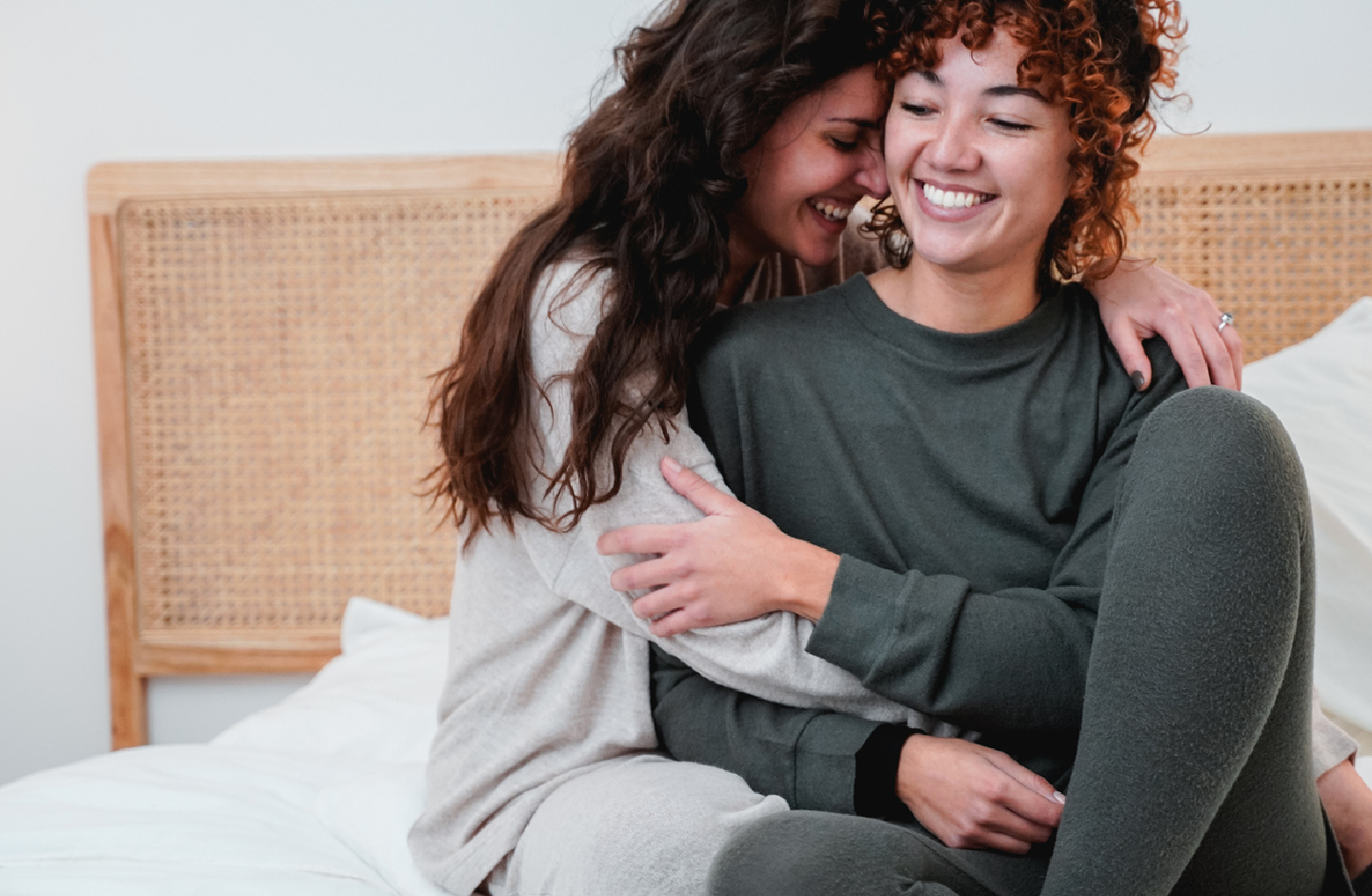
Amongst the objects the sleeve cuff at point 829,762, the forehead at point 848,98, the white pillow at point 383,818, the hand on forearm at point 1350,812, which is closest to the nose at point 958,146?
the forehead at point 848,98

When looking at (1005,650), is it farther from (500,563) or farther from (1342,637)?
(1342,637)

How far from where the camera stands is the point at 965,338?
1025 mm

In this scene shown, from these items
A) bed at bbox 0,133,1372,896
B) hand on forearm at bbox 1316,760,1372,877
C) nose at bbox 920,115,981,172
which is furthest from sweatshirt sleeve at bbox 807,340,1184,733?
bed at bbox 0,133,1372,896

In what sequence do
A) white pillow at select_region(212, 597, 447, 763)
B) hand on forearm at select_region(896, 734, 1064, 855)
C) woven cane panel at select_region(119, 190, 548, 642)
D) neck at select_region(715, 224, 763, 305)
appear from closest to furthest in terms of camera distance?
hand on forearm at select_region(896, 734, 1064, 855) → neck at select_region(715, 224, 763, 305) → white pillow at select_region(212, 597, 447, 763) → woven cane panel at select_region(119, 190, 548, 642)

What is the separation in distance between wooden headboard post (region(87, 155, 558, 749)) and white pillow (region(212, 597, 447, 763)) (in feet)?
0.69

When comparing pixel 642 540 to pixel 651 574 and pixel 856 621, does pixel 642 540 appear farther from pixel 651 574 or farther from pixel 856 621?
pixel 856 621

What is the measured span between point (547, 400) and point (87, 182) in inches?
47.1

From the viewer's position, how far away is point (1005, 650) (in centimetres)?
87

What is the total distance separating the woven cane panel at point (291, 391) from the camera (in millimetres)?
Answer: 1805

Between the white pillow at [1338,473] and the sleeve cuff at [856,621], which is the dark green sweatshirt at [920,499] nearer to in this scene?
the sleeve cuff at [856,621]

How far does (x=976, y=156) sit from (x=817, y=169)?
0.16 meters

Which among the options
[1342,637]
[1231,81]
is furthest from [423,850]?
[1231,81]

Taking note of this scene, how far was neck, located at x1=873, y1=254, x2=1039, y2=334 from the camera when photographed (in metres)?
1.03

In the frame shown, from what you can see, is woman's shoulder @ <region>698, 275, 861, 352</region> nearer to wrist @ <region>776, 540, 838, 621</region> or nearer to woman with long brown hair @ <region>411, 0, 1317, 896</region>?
woman with long brown hair @ <region>411, 0, 1317, 896</region>
